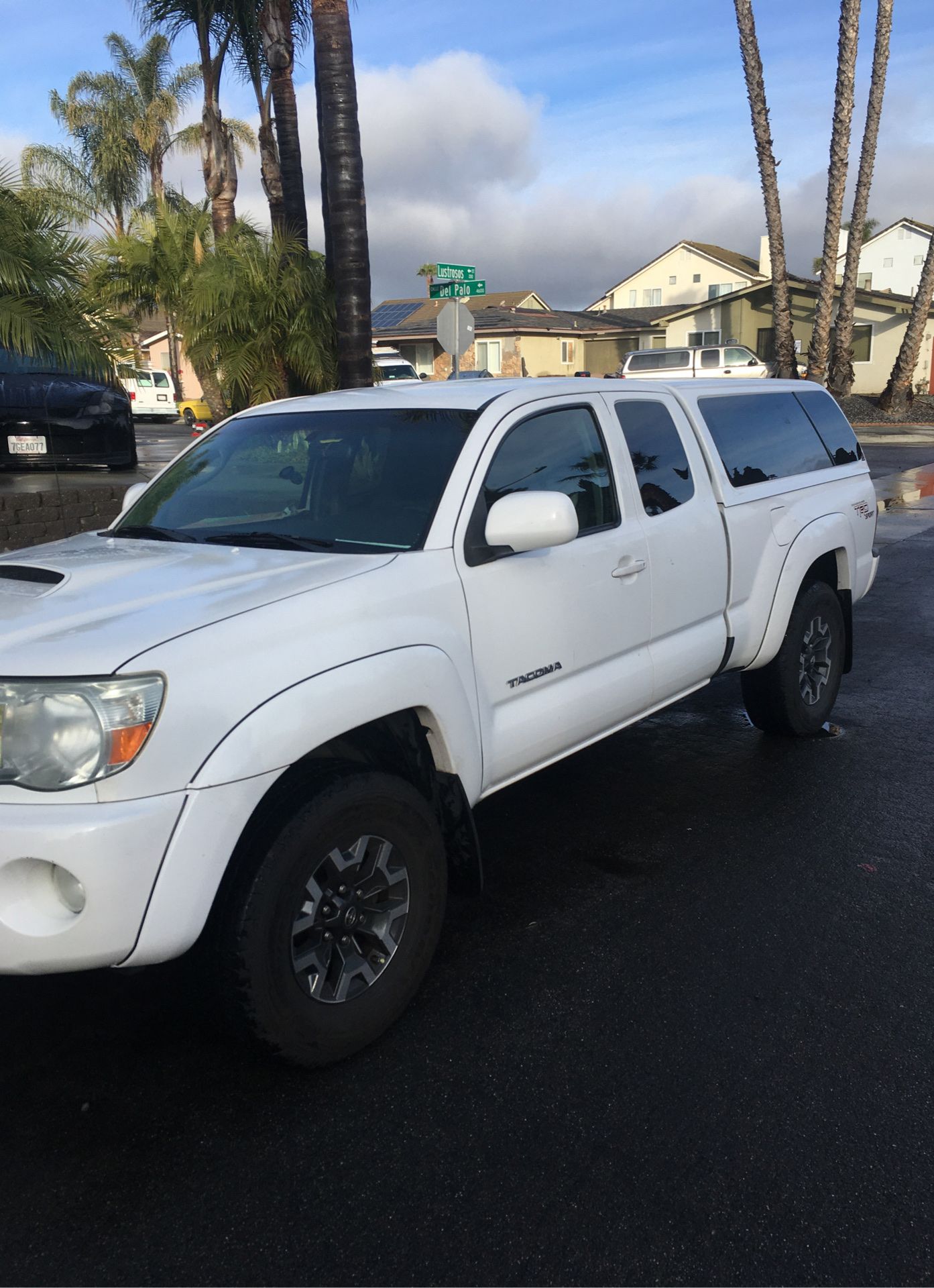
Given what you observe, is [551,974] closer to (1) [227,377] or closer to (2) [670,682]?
(2) [670,682]

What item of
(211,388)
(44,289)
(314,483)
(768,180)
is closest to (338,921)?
(314,483)

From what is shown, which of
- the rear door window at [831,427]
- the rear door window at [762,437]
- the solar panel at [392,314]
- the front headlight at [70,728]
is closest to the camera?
the front headlight at [70,728]

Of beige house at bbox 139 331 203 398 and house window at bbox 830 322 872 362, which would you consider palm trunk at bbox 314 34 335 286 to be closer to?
house window at bbox 830 322 872 362

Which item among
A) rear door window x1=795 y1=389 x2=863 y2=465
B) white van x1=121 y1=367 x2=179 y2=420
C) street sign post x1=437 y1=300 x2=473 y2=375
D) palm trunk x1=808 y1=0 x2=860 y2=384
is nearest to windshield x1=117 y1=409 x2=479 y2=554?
rear door window x1=795 y1=389 x2=863 y2=465

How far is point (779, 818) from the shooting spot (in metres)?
4.72

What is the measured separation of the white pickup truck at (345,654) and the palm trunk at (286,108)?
10546 mm

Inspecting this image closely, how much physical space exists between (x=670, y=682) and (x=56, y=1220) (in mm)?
2910

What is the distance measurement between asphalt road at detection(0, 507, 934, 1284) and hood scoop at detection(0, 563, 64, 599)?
1286 millimetres

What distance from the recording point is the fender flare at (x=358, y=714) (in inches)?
103

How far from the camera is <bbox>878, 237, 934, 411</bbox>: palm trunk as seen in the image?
28.7 metres

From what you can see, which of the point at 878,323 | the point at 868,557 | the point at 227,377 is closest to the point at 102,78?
the point at 878,323

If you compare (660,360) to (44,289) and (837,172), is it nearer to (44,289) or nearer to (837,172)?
(837,172)

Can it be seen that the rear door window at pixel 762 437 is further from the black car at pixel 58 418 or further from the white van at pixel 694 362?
the white van at pixel 694 362

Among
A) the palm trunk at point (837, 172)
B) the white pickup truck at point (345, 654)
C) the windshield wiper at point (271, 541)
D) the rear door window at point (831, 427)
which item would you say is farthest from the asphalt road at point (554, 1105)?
the palm trunk at point (837, 172)
